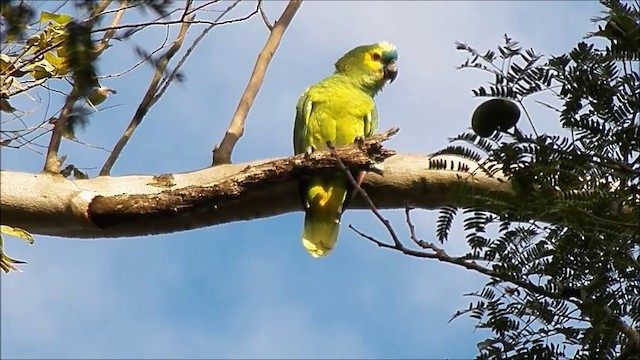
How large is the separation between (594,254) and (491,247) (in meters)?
0.20

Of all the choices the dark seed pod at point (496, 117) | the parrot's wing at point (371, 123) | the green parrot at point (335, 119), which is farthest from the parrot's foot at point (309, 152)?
the dark seed pod at point (496, 117)

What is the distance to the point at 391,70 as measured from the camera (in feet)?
15.6

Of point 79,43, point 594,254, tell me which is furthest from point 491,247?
point 79,43

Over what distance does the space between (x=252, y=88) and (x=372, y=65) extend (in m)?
1.41

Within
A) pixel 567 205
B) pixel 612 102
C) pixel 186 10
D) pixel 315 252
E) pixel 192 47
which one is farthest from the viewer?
pixel 315 252

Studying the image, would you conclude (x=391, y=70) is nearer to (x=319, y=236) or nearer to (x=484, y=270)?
(x=319, y=236)

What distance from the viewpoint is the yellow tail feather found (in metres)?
3.68

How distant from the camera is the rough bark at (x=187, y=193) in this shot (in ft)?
9.11

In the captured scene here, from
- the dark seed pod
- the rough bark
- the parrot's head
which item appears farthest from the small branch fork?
the parrot's head

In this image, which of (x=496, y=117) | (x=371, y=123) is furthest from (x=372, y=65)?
(x=496, y=117)

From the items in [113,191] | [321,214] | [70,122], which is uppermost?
[321,214]

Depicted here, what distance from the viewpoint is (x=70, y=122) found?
2098mm

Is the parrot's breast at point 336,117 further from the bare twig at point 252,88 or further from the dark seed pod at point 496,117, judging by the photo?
the dark seed pod at point 496,117

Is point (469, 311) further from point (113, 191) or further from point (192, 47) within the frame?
point (192, 47)
